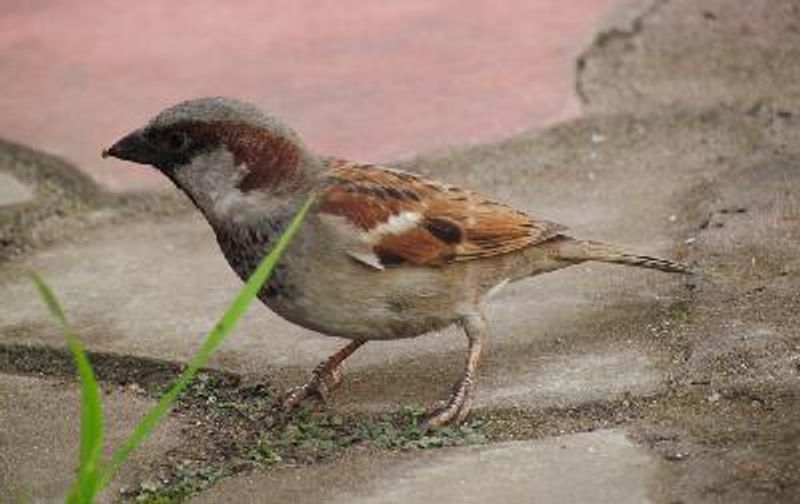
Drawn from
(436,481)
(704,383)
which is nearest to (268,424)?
(436,481)

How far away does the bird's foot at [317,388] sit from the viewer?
334cm

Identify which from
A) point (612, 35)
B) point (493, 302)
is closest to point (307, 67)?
point (612, 35)

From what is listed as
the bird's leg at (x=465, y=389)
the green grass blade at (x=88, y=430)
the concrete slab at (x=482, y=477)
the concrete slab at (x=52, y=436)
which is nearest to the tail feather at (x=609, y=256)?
the bird's leg at (x=465, y=389)

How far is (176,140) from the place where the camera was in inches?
140

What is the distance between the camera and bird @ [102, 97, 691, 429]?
350 cm

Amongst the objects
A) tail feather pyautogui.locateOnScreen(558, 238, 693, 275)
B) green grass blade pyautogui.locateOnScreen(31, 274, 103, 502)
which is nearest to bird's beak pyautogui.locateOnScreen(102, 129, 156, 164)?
tail feather pyautogui.locateOnScreen(558, 238, 693, 275)

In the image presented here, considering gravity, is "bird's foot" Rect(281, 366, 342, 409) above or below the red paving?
below

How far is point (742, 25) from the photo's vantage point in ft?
16.5

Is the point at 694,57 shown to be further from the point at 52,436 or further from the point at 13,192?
the point at 52,436

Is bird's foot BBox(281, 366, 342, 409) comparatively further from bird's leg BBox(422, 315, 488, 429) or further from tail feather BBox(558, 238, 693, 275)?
tail feather BBox(558, 238, 693, 275)

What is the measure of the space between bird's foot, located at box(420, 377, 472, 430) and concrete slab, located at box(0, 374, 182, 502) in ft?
1.54

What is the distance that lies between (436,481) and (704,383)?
0.59 metres

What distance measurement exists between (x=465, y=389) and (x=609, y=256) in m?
0.58

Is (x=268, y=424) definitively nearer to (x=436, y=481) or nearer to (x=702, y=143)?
(x=436, y=481)
